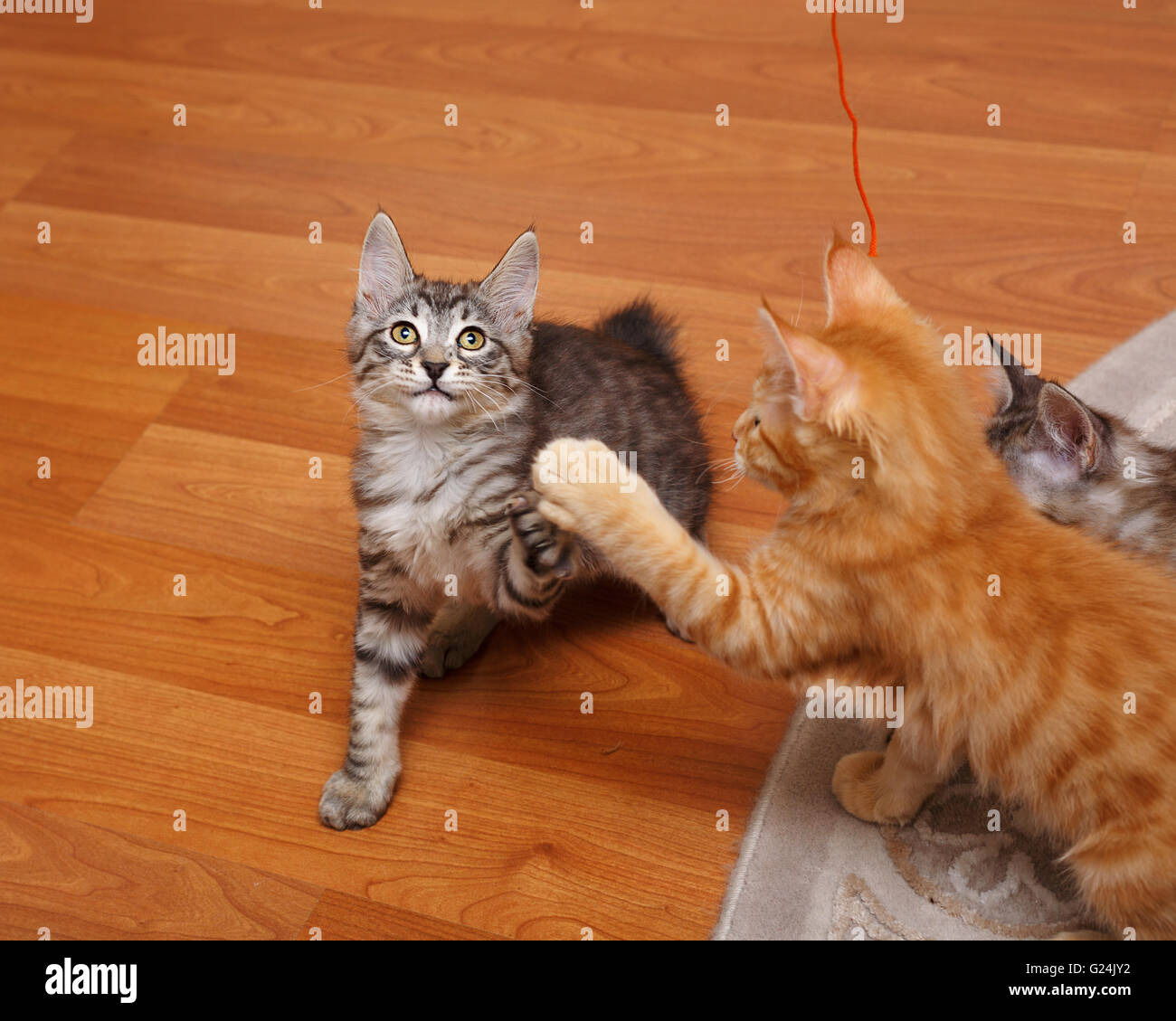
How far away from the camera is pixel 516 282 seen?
4.98 feet

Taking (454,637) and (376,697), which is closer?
(376,697)

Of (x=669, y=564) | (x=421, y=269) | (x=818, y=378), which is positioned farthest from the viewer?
(x=421, y=269)

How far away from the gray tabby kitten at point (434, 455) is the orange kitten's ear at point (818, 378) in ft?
1.20

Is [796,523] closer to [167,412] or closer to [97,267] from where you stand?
[167,412]

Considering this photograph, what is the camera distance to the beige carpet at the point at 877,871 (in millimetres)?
1352

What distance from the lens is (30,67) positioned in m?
2.87

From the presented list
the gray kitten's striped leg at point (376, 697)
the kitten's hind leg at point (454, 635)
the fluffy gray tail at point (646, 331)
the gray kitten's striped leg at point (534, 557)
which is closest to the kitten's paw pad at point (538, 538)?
the gray kitten's striped leg at point (534, 557)

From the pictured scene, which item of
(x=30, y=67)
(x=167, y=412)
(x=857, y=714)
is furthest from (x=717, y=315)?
(x=30, y=67)

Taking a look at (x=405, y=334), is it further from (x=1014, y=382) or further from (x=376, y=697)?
(x=1014, y=382)

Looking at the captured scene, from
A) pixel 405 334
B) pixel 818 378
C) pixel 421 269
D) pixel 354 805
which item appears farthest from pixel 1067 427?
pixel 421 269

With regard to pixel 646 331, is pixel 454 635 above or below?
below

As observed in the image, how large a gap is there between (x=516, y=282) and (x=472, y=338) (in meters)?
0.10

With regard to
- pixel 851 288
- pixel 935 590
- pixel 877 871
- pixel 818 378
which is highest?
pixel 851 288

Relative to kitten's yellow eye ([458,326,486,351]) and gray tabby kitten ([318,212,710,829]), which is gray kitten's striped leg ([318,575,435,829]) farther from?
kitten's yellow eye ([458,326,486,351])
